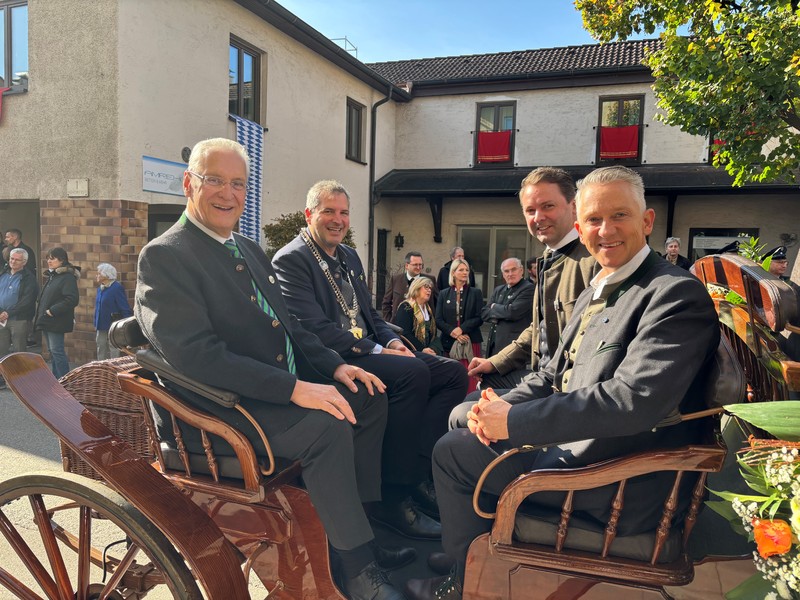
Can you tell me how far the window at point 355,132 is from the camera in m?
13.7

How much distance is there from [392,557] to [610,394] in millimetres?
1156

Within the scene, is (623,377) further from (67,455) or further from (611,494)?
(67,455)

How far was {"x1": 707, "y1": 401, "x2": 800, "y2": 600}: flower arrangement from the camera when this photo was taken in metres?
1.18

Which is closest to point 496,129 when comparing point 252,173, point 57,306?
point 252,173

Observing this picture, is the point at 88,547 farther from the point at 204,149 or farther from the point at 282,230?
the point at 282,230

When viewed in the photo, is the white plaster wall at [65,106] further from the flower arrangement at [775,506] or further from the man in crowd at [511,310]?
the flower arrangement at [775,506]

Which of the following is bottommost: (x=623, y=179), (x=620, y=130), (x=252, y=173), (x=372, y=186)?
(x=623, y=179)

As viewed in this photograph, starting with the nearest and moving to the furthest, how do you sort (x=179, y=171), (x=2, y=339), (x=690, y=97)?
(x=690, y=97)
(x=2, y=339)
(x=179, y=171)

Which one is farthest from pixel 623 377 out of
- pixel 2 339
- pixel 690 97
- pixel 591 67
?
pixel 591 67

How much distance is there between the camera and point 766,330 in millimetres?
1775

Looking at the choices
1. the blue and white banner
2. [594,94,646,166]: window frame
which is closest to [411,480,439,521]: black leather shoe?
the blue and white banner

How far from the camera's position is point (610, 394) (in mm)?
1487

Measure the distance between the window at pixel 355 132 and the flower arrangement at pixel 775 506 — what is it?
1290 centimetres

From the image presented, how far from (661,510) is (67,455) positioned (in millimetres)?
2120
